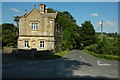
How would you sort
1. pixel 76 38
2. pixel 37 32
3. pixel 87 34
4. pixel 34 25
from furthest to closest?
pixel 76 38 < pixel 87 34 < pixel 34 25 < pixel 37 32

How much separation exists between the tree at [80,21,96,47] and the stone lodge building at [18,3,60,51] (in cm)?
3312

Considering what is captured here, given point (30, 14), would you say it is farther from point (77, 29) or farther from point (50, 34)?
point (77, 29)

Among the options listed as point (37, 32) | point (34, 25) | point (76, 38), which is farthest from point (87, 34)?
point (34, 25)

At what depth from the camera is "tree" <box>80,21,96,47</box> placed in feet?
212

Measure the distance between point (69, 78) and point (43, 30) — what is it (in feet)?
79.0

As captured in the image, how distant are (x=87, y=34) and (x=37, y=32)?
36316mm

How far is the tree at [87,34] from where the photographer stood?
64506 mm

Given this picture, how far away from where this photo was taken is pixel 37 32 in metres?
34.2

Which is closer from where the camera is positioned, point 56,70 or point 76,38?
point 56,70

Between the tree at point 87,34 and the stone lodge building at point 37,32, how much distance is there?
3312 centimetres

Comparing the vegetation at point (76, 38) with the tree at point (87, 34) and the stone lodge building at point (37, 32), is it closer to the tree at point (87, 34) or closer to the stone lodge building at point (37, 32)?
the tree at point (87, 34)

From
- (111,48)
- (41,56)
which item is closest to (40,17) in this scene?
(41,56)

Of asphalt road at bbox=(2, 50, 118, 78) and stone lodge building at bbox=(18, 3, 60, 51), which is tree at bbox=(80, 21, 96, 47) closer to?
stone lodge building at bbox=(18, 3, 60, 51)

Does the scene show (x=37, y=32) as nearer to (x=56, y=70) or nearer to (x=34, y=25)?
(x=34, y=25)
